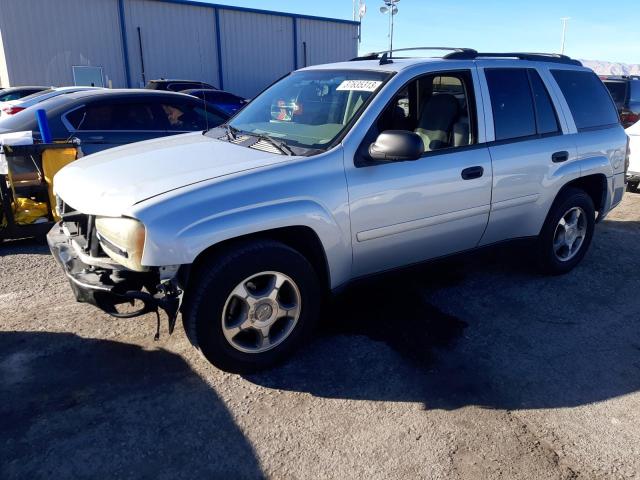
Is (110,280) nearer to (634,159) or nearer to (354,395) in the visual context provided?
(354,395)

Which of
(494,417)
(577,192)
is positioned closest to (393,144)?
(494,417)

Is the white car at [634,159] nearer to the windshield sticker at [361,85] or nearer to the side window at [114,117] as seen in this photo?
the windshield sticker at [361,85]

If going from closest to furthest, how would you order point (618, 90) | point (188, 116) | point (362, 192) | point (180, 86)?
point (362, 192) < point (188, 116) < point (618, 90) < point (180, 86)

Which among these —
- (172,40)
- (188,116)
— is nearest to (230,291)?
(188,116)

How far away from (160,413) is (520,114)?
3.42m

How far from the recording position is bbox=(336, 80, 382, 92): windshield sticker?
3.57 metres

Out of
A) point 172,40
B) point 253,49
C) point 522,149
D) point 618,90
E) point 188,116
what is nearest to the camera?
point 522,149

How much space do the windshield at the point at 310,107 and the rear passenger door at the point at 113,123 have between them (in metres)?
2.70

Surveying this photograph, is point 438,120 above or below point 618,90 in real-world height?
above

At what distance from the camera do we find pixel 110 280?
2941mm

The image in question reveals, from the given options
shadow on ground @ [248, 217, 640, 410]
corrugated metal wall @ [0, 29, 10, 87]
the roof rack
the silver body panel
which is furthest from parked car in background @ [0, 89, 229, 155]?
corrugated metal wall @ [0, 29, 10, 87]

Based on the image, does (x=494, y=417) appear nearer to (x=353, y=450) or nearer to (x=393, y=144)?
(x=353, y=450)

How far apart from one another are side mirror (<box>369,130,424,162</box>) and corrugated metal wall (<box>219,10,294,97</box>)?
2447 cm

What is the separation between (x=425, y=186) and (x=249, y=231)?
132 centimetres
